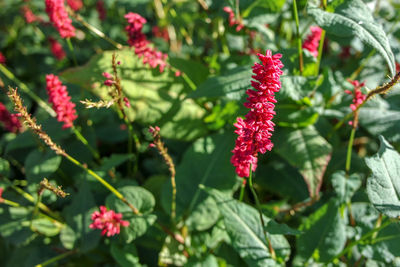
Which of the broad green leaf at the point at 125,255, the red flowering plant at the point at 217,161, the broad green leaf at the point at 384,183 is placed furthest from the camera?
the broad green leaf at the point at 125,255

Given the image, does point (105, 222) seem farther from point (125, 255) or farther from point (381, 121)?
point (381, 121)

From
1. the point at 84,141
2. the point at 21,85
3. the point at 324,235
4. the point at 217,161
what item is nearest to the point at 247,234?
the point at 324,235

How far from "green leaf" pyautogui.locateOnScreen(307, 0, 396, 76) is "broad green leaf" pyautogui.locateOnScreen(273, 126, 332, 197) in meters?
0.53

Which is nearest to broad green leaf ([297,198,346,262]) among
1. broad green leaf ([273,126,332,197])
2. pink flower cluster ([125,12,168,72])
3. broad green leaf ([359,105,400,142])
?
broad green leaf ([273,126,332,197])

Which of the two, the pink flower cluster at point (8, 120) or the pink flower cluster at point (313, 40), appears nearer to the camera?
the pink flower cluster at point (313, 40)

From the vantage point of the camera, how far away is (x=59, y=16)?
1611mm

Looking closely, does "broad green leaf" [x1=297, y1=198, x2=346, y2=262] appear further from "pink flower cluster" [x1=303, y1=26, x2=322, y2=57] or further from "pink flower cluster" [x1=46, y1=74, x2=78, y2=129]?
"pink flower cluster" [x1=46, y1=74, x2=78, y2=129]

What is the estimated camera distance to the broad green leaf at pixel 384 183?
1138 millimetres

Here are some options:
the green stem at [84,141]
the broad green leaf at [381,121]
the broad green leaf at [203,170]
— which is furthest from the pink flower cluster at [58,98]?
the broad green leaf at [381,121]

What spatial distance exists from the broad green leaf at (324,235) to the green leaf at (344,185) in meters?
0.05

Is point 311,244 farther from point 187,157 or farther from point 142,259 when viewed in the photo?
point 142,259

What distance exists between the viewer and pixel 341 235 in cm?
146

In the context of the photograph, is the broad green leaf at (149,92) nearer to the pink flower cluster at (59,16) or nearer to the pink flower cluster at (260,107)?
the pink flower cluster at (59,16)

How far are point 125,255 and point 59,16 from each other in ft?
3.77
